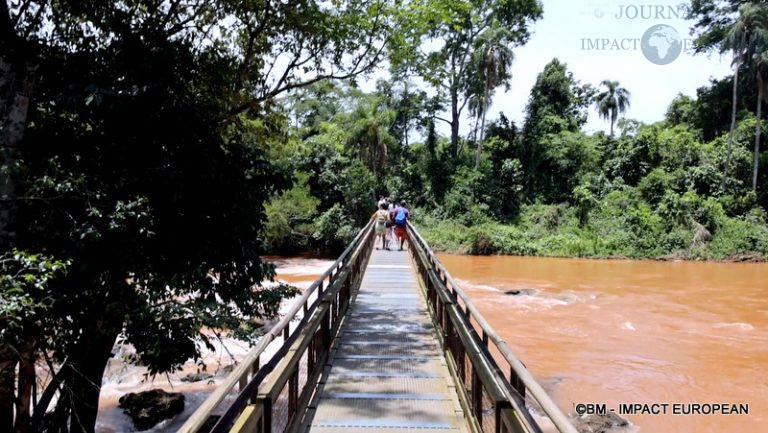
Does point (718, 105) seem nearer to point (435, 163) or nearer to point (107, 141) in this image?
point (435, 163)

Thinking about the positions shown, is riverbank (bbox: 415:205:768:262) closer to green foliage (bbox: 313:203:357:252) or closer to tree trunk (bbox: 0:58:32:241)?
green foliage (bbox: 313:203:357:252)

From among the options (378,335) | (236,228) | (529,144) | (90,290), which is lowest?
(378,335)

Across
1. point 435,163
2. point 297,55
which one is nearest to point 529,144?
point 435,163

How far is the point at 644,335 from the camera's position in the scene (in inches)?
594

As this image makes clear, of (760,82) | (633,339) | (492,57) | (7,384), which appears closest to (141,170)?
(7,384)

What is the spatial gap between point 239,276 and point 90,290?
6.07 ft

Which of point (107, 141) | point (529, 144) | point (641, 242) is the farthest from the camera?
point (529, 144)

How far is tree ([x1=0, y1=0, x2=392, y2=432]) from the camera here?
5895 mm

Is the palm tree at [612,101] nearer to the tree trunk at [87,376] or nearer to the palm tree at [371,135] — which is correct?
the palm tree at [371,135]

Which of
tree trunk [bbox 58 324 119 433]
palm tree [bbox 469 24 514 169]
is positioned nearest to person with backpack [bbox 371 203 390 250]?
tree trunk [bbox 58 324 119 433]

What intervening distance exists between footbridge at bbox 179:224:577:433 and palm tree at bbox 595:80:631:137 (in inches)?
2031

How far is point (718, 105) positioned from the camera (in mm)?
38562

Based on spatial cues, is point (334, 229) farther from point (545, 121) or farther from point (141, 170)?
point (141, 170)

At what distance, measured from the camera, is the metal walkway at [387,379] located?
182 inches
